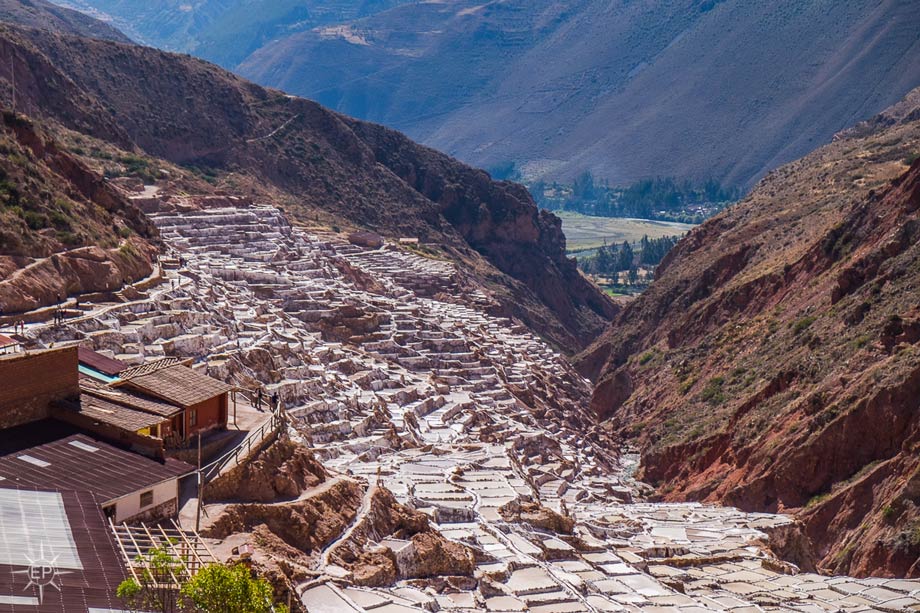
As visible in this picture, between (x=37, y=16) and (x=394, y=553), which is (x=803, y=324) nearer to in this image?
(x=394, y=553)

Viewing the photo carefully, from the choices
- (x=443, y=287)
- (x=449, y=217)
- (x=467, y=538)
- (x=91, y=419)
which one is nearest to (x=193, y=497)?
(x=91, y=419)

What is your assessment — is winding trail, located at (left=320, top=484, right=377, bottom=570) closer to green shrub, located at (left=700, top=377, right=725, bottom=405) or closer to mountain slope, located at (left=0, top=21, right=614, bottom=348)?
green shrub, located at (left=700, top=377, right=725, bottom=405)

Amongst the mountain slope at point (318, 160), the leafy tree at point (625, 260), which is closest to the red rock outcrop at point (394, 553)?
the mountain slope at point (318, 160)

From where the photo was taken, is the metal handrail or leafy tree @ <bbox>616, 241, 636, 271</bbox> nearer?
the metal handrail

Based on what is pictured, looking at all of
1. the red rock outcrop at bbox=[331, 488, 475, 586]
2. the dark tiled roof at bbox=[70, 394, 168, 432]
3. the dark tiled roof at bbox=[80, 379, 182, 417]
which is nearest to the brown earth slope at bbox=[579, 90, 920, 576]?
the red rock outcrop at bbox=[331, 488, 475, 586]

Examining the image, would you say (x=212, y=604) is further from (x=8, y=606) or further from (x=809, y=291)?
(x=809, y=291)

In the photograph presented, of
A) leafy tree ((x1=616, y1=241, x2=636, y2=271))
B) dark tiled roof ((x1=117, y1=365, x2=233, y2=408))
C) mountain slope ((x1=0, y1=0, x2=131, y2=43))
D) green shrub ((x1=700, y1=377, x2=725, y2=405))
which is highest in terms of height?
mountain slope ((x1=0, y1=0, x2=131, y2=43))

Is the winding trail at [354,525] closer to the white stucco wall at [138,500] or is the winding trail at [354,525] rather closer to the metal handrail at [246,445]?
the metal handrail at [246,445]
